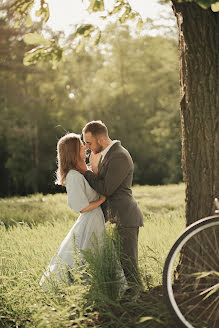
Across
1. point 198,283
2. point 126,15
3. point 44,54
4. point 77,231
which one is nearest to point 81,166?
point 77,231

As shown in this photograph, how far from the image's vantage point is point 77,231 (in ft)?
15.3

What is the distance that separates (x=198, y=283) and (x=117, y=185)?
113cm

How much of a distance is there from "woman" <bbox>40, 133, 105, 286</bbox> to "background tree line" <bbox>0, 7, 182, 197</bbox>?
2289cm

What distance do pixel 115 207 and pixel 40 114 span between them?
27.5 m

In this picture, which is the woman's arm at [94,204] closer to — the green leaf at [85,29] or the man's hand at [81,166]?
the man's hand at [81,166]

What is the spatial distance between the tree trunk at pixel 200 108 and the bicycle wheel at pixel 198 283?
26 centimetres

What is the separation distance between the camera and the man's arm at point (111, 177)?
4.49m

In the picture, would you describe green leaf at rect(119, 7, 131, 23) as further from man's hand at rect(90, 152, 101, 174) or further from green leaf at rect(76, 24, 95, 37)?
man's hand at rect(90, 152, 101, 174)

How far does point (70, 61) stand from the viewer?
124ft

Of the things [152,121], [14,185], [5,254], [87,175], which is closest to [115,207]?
[87,175]

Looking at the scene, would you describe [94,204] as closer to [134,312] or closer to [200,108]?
[134,312]

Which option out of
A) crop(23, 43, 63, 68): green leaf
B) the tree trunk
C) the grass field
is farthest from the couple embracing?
crop(23, 43, 63, 68): green leaf

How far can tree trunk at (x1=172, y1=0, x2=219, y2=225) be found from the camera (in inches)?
162

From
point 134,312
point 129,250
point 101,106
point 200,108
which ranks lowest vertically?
point 134,312
